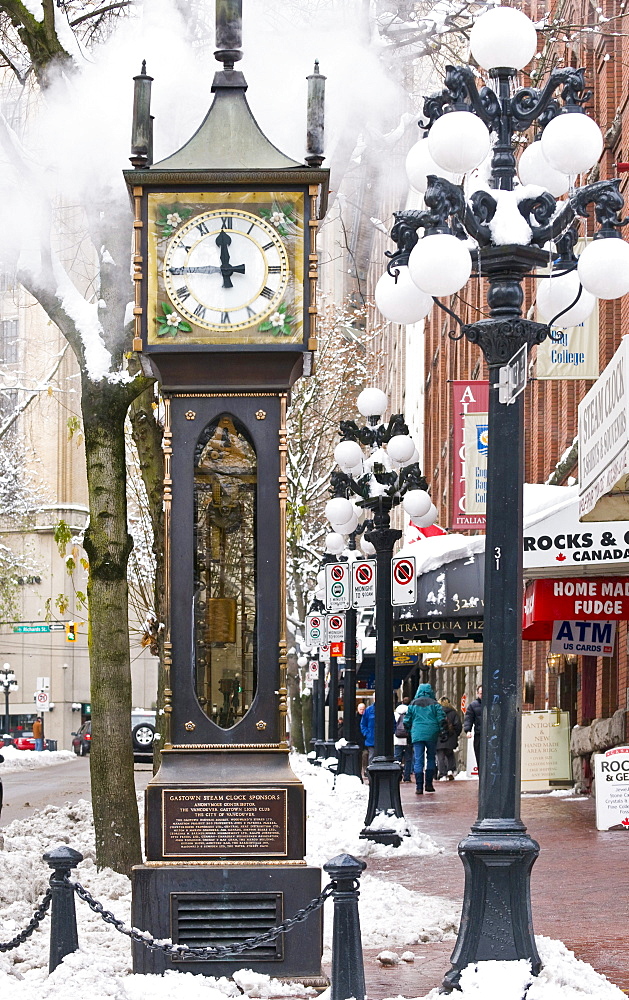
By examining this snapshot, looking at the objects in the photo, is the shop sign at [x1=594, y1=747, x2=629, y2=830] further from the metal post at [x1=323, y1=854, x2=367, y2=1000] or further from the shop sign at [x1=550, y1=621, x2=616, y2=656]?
the metal post at [x1=323, y1=854, x2=367, y2=1000]

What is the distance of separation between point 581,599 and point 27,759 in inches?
1424

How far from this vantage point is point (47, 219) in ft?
45.1

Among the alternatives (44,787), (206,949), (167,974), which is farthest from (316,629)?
(206,949)

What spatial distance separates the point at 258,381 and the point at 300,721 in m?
36.1

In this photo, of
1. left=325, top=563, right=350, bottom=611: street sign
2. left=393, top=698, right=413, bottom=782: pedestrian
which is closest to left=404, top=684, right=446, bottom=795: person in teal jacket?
left=393, top=698, right=413, bottom=782: pedestrian

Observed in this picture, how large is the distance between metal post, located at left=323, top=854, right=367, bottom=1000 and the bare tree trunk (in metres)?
5.94

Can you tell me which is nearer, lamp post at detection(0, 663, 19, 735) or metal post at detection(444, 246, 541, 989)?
metal post at detection(444, 246, 541, 989)

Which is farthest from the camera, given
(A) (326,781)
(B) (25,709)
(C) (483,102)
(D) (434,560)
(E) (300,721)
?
(B) (25,709)

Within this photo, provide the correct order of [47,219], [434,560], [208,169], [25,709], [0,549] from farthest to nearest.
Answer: [25,709], [0,549], [434,560], [47,219], [208,169]

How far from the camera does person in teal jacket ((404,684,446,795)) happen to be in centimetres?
2641

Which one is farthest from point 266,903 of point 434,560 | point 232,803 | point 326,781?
point 326,781

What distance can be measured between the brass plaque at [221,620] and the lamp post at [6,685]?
64951mm

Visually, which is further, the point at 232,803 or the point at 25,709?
the point at 25,709

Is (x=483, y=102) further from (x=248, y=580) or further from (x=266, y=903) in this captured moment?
(x=266, y=903)
